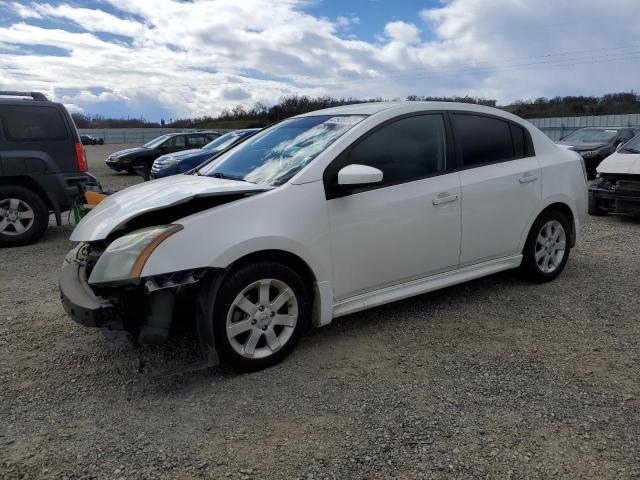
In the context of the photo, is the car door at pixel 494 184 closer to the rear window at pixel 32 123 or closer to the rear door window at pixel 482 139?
the rear door window at pixel 482 139

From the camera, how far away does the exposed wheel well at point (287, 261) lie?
10.4 ft

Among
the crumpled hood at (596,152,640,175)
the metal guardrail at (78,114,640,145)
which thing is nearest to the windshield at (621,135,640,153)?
the crumpled hood at (596,152,640,175)

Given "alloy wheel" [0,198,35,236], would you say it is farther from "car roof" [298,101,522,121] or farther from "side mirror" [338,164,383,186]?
"side mirror" [338,164,383,186]

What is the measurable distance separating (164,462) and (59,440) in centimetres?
63

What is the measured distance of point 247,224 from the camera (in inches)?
124

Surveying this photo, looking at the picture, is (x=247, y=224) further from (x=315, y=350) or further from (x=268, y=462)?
(x=268, y=462)

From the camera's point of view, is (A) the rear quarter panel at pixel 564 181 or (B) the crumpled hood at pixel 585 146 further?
(B) the crumpled hood at pixel 585 146

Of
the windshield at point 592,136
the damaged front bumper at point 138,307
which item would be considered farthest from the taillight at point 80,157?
the windshield at point 592,136

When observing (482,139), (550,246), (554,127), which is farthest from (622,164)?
(554,127)

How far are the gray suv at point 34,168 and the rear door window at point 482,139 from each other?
17.2 ft

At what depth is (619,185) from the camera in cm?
823

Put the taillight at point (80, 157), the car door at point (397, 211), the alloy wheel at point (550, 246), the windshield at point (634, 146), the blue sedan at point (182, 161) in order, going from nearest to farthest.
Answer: the car door at point (397, 211) → the alloy wheel at point (550, 246) → the taillight at point (80, 157) → the windshield at point (634, 146) → the blue sedan at point (182, 161)

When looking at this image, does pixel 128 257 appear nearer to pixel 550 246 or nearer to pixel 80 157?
pixel 550 246

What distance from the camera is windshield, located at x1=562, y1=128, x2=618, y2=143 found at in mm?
14646
